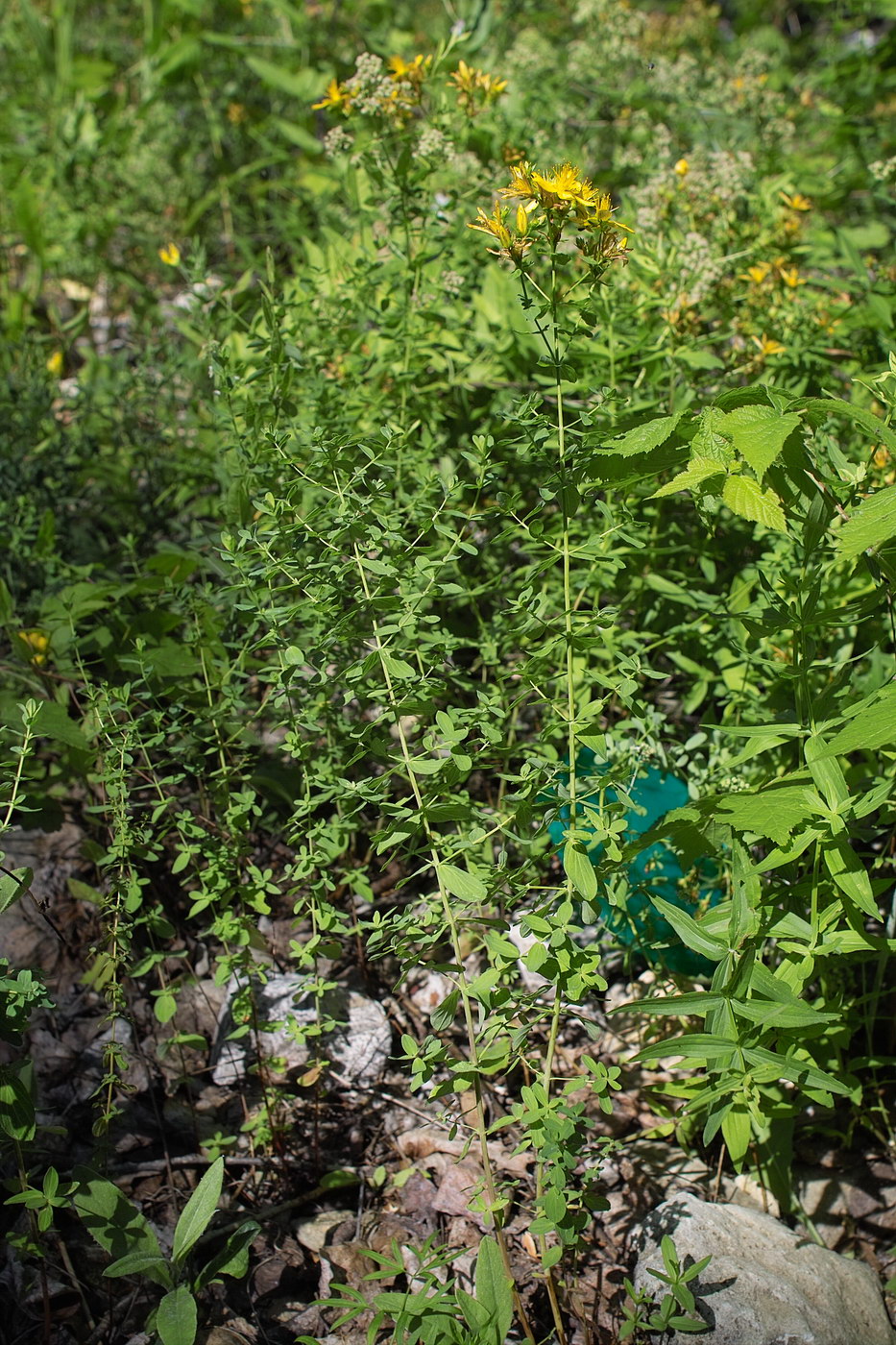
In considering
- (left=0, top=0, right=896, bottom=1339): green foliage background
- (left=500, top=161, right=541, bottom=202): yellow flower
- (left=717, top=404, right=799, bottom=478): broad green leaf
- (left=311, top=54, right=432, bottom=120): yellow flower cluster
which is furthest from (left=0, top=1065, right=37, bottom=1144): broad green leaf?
(left=311, top=54, right=432, bottom=120): yellow flower cluster

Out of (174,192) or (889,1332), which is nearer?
(889,1332)

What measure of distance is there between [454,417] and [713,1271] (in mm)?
1938

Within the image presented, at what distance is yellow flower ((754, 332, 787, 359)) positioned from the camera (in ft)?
7.57

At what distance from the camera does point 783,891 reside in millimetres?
1666

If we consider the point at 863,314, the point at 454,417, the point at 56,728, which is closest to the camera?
the point at 56,728

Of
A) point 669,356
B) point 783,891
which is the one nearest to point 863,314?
point 669,356

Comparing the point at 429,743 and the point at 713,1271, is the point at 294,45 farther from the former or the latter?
the point at 713,1271

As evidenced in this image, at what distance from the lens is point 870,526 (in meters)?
1.38

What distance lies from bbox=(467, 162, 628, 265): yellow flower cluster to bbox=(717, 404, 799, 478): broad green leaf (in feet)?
0.97

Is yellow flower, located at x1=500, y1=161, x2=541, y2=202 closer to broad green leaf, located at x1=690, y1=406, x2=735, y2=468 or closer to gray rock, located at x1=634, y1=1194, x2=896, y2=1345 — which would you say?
broad green leaf, located at x1=690, y1=406, x2=735, y2=468

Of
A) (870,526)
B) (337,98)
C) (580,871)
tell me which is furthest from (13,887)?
(337,98)

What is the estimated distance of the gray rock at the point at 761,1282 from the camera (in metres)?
1.65

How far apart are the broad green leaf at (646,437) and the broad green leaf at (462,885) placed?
0.63 m

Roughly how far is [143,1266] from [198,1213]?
102 mm
